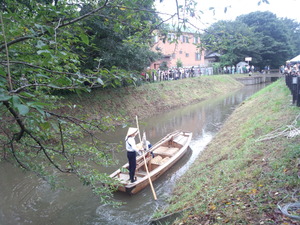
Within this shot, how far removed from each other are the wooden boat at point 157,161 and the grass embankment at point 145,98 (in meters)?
3.37

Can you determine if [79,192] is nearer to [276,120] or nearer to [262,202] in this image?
[262,202]

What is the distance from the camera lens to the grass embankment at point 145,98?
1541 centimetres

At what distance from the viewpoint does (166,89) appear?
22562 mm

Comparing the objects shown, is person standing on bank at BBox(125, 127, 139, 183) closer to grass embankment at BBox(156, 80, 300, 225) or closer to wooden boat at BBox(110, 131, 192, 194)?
wooden boat at BBox(110, 131, 192, 194)

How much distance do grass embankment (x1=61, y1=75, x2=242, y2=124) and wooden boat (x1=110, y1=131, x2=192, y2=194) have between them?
3.37m

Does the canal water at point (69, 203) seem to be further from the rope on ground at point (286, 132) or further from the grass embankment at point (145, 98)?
the grass embankment at point (145, 98)

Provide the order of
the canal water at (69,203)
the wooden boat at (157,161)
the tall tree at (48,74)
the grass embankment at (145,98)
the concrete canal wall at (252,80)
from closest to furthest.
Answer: the tall tree at (48,74)
the canal water at (69,203)
the wooden boat at (157,161)
the grass embankment at (145,98)
the concrete canal wall at (252,80)

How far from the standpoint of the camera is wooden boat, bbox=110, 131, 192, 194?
23.1 ft

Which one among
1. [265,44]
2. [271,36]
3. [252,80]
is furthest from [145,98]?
[271,36]

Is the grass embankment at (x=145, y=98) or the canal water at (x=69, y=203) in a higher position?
the grass embankment at (x=145, y=98)

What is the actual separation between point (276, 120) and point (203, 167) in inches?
130

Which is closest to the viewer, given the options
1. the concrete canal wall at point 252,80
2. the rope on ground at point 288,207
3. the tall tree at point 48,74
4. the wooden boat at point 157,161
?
the tall tree at point 48,74

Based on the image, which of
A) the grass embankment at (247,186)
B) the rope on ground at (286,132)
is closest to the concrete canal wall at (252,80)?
the rope on ground at (286,132)

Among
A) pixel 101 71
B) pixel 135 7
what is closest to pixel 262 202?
pixel 101 71
